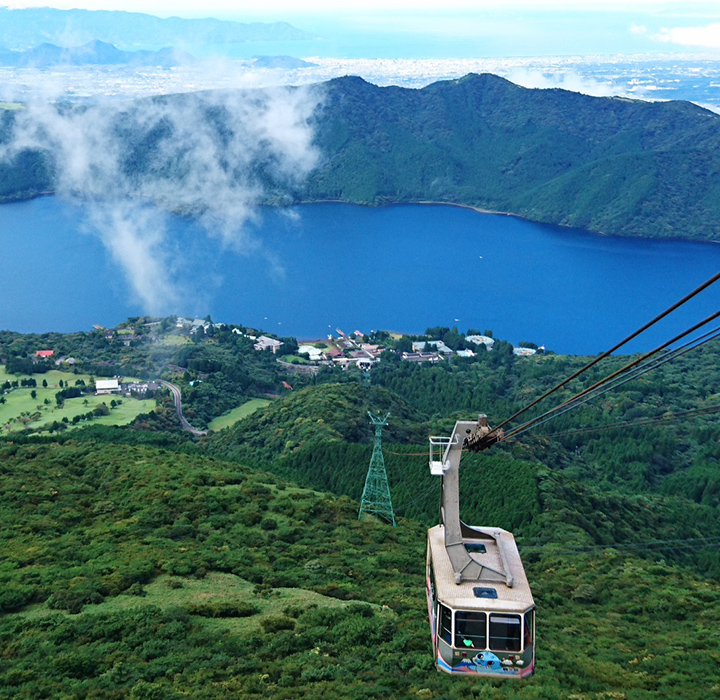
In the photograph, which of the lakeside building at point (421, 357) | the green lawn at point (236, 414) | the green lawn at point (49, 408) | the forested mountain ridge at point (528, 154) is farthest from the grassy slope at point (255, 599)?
the forested mountain ridge at point (528, 154)

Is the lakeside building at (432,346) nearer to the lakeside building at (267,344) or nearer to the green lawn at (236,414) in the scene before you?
the lakeside building at (267,344)

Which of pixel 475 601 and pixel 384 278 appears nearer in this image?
pixel 475 601

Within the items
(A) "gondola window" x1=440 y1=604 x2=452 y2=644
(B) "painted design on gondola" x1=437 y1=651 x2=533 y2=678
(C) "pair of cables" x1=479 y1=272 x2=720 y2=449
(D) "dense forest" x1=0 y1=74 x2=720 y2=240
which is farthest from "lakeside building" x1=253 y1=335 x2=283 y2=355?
(D) "dense forest" x1=0 y1=74 x2=720 y2=240

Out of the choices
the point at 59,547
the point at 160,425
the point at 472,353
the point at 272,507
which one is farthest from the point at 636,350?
the point at 59,547

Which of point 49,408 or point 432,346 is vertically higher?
point 49,408

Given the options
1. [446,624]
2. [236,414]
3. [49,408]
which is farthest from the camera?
[236,414]

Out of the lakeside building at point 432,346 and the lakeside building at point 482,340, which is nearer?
the lakeside building at point 432,346

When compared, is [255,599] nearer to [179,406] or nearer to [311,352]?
[179,406]

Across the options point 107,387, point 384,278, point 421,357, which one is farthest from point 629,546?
point 384,278
